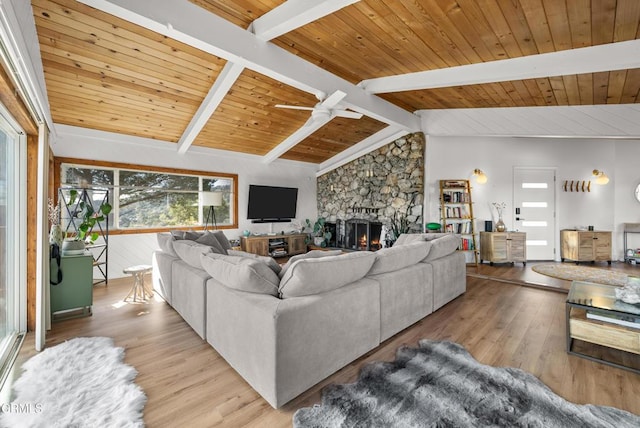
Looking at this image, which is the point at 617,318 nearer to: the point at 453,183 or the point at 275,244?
the point at 453,183

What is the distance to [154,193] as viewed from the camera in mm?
5652

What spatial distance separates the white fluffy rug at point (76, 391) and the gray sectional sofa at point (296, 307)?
64 centimetres

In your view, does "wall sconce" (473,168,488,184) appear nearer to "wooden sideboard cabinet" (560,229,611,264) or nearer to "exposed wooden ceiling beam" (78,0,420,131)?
"wooden sideboard cabinet" (560,229,611,264)

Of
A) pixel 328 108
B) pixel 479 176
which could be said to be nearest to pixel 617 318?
pixel 328 108

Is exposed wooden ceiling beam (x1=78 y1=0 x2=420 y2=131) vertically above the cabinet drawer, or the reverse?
exposed wooden ceiling beam (x1=78 y1=0 x2=420 y2=131)

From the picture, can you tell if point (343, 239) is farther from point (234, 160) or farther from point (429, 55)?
point (429, 55)

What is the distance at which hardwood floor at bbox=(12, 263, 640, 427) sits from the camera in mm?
1819

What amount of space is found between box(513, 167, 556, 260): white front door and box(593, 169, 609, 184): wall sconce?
0.82 m

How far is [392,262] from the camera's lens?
9.07ft

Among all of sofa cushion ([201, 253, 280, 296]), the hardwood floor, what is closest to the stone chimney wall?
the hardwood floor

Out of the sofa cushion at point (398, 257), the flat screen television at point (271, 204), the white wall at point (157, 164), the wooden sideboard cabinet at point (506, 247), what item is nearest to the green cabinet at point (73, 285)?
the white wall at point (157, 164)

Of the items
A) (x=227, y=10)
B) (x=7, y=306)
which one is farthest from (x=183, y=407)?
(x=227, y=10)

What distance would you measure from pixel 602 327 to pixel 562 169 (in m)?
5.64

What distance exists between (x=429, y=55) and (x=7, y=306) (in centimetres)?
522
